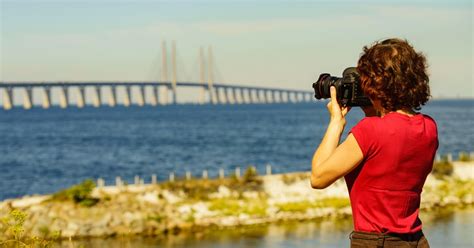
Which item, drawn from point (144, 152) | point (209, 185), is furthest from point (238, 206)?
point (144, 152)

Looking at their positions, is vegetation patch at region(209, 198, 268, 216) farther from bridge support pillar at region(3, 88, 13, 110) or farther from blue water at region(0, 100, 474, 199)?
bridge support pillar at region(3, 88, 13, 110)

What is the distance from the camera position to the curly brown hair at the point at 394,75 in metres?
3.61

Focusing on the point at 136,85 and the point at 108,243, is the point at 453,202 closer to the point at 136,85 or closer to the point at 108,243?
the point at 108,243

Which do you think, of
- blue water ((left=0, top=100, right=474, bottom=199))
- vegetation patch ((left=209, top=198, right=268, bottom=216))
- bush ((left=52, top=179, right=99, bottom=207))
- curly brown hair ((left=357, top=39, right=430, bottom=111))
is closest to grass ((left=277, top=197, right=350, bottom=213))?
vegetation patch ((left=209, top=198, right=268, bottom=216))

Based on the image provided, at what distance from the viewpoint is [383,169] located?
3.63 metres

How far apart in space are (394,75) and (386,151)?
33cm

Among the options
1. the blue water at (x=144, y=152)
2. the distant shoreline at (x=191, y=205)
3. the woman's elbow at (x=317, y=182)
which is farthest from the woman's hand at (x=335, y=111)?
the blue water at (x=144, y=152)

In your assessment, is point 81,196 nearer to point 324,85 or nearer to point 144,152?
point 324,85

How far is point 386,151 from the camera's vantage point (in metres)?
3.62

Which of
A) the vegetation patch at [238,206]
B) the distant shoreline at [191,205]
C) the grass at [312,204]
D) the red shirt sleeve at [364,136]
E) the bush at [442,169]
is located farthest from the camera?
the bush at [442,169]

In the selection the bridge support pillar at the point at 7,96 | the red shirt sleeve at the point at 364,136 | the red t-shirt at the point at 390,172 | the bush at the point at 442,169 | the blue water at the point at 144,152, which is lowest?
the bridge support pillar at the point at 7,96

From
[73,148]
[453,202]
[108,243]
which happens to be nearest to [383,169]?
[108,243]

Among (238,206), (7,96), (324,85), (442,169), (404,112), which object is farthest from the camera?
(7,96)

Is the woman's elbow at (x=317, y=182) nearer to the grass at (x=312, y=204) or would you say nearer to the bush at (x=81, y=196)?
the bush at (x=81, y=196)
